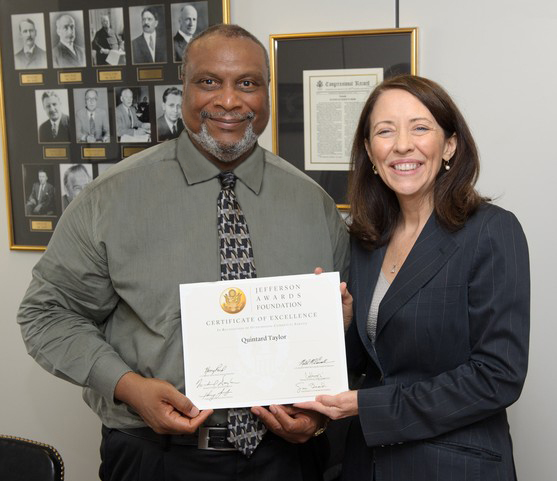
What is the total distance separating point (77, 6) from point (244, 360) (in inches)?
65.7

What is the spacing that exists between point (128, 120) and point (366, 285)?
50.5 inches

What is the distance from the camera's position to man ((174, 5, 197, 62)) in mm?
2318

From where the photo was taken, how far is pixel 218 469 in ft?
5.24

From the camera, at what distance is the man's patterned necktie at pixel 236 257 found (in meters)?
1.55

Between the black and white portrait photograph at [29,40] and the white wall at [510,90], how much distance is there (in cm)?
80

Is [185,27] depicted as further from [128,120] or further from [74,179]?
[74,179]

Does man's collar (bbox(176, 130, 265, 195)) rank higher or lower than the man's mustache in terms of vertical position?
lower

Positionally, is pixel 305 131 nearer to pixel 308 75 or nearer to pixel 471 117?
pixel 308 75

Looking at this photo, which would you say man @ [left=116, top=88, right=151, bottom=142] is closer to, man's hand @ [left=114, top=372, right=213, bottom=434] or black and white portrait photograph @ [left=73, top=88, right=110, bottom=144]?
black and white portrait photograph @ [left=73, top=88, right=110, bottom=144]

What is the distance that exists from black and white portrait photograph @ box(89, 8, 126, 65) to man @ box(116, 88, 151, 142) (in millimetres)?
132

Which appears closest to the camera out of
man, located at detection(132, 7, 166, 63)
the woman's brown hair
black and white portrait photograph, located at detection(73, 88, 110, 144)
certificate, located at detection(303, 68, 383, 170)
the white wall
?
the woman's brown hair

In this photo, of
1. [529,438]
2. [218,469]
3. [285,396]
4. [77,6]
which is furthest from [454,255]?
[77,6]
